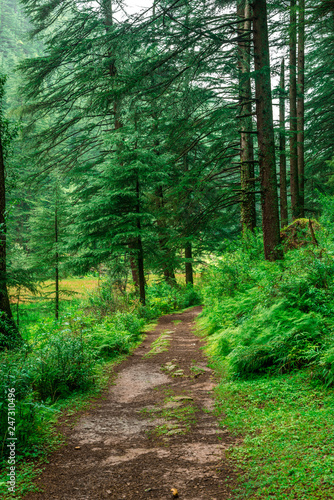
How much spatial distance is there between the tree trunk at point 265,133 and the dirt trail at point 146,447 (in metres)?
3.64

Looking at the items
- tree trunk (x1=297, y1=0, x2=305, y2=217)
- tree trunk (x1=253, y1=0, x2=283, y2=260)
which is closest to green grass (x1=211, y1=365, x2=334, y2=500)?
tree trunk (x1=253, y1=0, x2=283, y2=260)

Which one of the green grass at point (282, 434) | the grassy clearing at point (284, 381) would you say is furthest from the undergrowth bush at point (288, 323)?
the green grass at point (282, 434)

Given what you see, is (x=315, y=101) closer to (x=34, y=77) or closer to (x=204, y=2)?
(x=204, y=2)

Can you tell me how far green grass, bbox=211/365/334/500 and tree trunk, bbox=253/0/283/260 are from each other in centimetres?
403

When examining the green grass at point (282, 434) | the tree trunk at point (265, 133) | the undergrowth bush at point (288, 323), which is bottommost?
the green grass at point (282, 434)

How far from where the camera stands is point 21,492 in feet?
8.77

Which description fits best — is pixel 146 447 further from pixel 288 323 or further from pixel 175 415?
pixel 288 323

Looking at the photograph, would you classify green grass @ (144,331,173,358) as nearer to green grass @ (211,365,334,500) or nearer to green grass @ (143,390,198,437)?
green grass @ (143,390,198,437)

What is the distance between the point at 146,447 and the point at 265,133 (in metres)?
6.67

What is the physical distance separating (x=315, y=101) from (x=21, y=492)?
18997 mm

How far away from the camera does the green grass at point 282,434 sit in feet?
7.83

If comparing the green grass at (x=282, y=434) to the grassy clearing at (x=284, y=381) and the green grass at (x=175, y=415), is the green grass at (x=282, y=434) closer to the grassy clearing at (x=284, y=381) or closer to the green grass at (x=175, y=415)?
the grassy clearing at (x=284, y=381)

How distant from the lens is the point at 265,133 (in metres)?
7.49

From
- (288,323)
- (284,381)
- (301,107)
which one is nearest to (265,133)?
(288,323)
